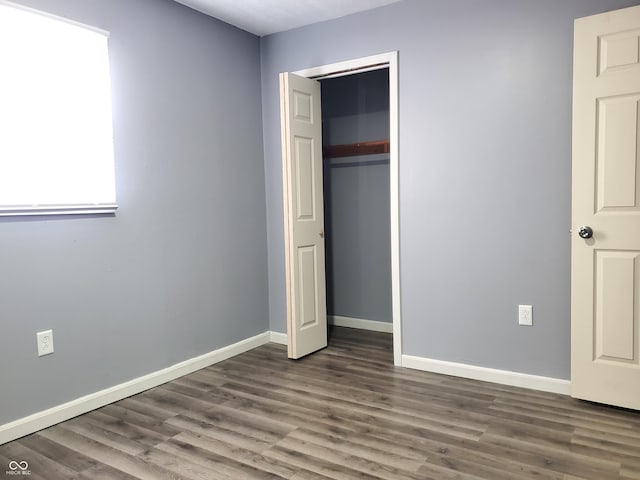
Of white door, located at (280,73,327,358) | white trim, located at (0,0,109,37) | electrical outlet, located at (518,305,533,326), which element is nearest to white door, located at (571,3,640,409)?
electrical outlet, located at (518,305,533,326)

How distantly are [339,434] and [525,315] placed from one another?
1.33m

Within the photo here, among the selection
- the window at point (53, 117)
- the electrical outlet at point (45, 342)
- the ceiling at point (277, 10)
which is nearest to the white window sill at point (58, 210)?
the window at point (53, 117)

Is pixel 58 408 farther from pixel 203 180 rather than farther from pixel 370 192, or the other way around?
pixel 370 192

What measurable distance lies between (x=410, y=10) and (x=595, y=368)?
2.40 metres

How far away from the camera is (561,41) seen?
2701 millimetres

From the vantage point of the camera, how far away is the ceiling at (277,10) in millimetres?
3197

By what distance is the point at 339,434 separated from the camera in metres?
2.39

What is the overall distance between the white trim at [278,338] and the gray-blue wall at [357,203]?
0.79 m

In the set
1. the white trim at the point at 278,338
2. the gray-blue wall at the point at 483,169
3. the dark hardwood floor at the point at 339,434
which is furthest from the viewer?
the white trim at the point at 278,338

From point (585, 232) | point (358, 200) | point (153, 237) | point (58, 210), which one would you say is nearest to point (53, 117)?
point (58, 210)

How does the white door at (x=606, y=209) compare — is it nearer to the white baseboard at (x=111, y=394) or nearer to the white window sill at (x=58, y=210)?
the white baseboard at (x=111, y=394)

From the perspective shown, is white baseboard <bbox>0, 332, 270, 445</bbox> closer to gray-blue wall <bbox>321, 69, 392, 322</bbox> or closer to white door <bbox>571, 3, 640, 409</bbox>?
gray-blue wall <bbox>321, 69, 392, 322</bbox>

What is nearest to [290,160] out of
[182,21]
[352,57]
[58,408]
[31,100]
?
[352,57]

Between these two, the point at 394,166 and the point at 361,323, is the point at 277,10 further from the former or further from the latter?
the point at 361,323
